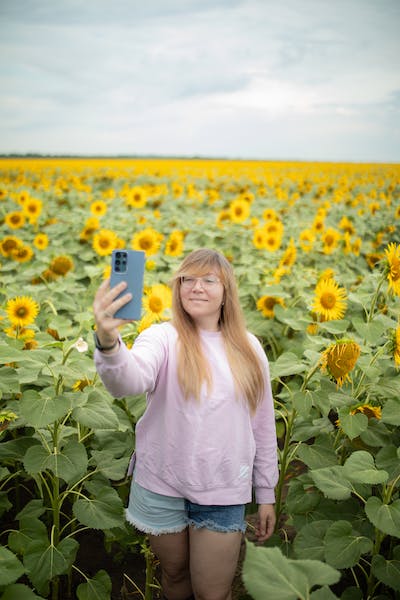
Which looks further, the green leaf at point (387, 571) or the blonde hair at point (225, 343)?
the blonde hair at point (225, 343)

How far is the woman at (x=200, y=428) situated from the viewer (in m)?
1.75

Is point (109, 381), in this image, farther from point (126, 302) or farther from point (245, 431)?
point (245, 431)

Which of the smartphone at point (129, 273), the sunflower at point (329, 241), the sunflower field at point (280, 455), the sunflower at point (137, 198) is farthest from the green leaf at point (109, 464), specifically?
the sunflower at point (137, 198)

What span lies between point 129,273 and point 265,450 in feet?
3.44

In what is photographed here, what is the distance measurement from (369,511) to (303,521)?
47 centimetres

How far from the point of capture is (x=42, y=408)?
5.41ft

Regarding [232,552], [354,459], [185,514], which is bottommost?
[232,552]

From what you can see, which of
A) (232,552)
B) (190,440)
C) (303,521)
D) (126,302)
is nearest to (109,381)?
(126,302)

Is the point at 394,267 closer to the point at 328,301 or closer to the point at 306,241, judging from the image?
the point at 328,301

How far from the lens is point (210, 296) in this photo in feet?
6.13

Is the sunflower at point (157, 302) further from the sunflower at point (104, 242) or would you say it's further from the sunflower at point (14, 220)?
the sunflower at point (14, 220)

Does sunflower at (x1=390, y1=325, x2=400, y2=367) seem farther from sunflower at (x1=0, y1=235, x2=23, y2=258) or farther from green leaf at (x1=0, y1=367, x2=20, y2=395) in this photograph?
sunflower at (x1=0, y1=235, x2=23, y2=258)

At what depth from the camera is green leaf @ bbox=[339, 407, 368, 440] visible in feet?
6.10

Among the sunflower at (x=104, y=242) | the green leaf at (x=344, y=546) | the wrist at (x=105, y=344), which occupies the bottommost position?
the green leaf at (x=344, y=546)
